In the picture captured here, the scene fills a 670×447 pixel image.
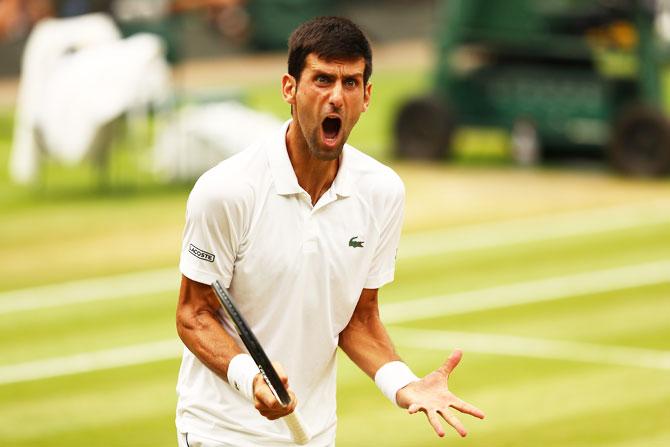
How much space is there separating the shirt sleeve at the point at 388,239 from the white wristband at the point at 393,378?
28 cm

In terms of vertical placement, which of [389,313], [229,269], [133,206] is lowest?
[133,206]

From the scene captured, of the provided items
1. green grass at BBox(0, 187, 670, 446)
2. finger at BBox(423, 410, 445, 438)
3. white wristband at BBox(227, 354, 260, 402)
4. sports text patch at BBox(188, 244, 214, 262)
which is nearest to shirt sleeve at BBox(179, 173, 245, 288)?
sports text patch at BBox(188, 244, 214, 262)

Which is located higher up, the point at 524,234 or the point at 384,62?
the point at 524,234

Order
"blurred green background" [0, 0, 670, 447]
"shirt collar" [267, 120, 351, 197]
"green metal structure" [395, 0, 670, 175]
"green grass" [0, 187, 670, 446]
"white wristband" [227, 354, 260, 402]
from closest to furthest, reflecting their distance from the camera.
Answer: "white wristband" [227, 354, 260, 402], "shirt collar" [267, 120, 351, 197], "green grass" [0, 187, 670, 446], "blurred green background" [0, 0, 670, 447], "green metal structure" [395, 0, 670, 175]

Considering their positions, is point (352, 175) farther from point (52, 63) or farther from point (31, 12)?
point (31, 12)

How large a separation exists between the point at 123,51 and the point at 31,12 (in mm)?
9392

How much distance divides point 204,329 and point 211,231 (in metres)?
0.32

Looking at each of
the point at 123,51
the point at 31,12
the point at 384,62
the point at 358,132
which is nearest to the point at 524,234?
the point at 123,51

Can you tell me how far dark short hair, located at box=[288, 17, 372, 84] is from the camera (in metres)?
4.99

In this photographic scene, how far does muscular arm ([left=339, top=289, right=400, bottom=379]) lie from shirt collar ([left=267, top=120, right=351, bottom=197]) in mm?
425

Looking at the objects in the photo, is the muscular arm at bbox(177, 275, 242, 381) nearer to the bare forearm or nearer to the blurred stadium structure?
the bare forearm

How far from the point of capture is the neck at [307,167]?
527 centimetres

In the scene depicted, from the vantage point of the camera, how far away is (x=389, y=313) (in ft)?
41.9

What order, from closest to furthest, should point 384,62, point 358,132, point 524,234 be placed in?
point 524,234 < point 358,132 < point 384,62
